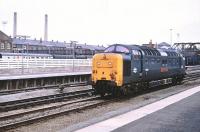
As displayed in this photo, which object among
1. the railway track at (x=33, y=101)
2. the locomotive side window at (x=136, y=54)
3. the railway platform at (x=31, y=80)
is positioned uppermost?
the locomotive side window at (x=136, y=54)

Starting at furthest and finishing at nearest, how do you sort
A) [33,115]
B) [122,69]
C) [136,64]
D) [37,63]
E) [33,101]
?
[37,63] < [136,64] < [122,69] < [33,101] < [33,115]

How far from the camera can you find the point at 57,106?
15602 mm

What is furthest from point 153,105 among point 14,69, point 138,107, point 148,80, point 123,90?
point 14,69

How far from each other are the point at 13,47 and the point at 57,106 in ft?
260

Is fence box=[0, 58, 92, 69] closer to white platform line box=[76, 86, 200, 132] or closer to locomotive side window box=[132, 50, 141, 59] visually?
locomotive side window box=[132, 50, 141, 59]

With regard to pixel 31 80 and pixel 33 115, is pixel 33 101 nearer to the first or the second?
pixel 33 115

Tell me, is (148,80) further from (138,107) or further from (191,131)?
(191,131)

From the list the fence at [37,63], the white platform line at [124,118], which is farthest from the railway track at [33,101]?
the fence at [37,63]

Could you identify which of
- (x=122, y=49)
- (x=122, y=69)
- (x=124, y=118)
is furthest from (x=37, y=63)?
(x=124, y=118)

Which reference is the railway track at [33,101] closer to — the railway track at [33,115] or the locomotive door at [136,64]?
the railway track at [33,115]

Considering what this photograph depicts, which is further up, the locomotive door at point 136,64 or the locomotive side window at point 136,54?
the locomotive side window at point 136,54

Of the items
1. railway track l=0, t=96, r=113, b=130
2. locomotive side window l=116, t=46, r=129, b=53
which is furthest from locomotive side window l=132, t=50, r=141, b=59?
railway track l=0, t=96, r=113, b=130

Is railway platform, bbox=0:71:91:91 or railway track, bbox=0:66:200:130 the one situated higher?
railway platform, bbox=0:71:91:91

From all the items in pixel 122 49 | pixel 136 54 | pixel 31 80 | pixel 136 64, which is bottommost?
pixel 31 80
